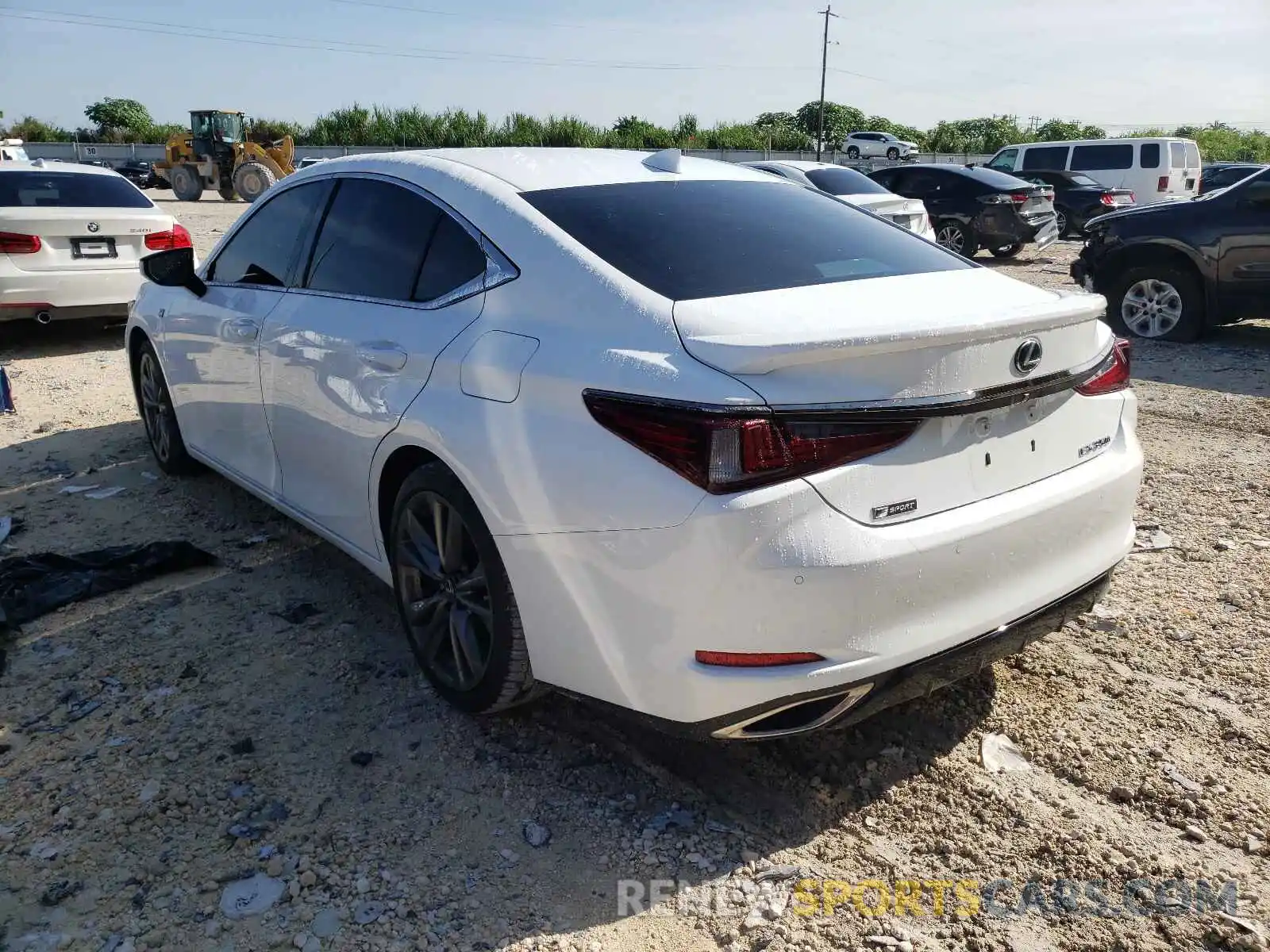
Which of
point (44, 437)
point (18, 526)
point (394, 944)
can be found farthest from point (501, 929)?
point (44, 437)

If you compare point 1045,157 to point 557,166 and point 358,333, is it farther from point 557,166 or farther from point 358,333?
point 358,333

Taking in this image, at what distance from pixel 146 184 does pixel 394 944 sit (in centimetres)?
4317

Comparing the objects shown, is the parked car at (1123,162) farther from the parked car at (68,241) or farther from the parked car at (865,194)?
the parked car at (68,241)

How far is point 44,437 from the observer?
636 cm

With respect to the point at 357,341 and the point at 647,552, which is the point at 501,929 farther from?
the point at 357,341

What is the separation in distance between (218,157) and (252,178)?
6.31ft

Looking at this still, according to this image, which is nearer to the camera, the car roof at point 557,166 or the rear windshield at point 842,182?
the car roof at point 557,166

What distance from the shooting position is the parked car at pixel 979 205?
1527 cm

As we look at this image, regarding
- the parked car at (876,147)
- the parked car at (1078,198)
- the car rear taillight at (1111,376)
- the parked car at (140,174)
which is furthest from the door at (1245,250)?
the parked car at (876,147)

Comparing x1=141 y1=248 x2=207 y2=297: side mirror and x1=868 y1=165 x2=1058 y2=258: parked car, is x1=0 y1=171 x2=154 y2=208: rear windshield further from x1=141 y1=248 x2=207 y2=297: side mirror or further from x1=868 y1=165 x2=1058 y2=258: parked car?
x1=868 y1=165 x2=1058 y2=258: parked car

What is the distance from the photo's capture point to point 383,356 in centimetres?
311

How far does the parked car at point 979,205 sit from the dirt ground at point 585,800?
1228 cm

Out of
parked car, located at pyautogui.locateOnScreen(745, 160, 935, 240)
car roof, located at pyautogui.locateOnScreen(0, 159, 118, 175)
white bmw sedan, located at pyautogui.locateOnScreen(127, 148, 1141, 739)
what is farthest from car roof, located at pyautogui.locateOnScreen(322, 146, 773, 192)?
parked car, located at pyautogui.locateOnScreen(745, 160, 935, 240)

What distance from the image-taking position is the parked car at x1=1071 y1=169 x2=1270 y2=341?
8430mm
